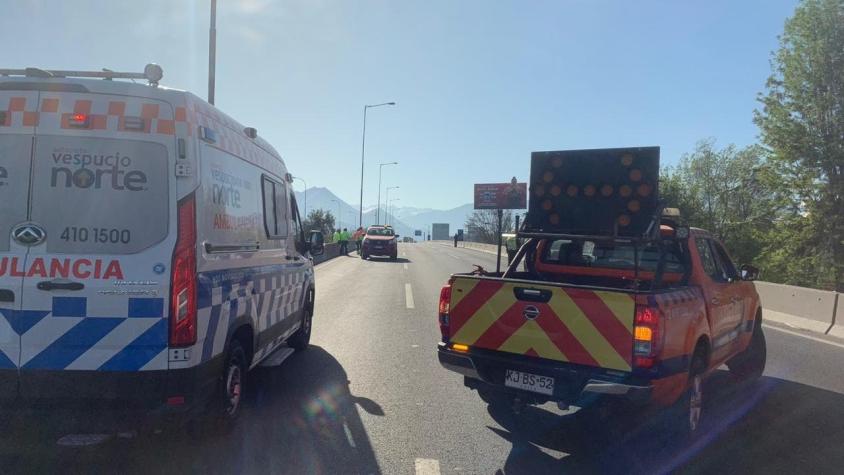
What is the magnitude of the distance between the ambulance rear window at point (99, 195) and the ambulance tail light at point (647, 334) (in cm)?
319

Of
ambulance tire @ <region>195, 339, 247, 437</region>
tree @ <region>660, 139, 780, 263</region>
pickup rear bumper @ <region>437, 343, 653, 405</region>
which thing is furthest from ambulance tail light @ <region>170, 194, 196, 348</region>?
tree @ <region>660, 139, 780, 263</region>

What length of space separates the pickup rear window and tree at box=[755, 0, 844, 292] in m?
27.5

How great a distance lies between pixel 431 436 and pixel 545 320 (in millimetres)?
1350

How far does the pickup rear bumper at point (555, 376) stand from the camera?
3.78 meters

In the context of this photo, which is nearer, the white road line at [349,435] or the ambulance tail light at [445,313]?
the white road line at [349,435]

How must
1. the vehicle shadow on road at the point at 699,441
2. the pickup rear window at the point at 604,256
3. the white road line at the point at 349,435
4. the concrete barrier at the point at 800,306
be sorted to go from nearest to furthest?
the vehicle shadow on road at the point at 699,441 → the white road line at the point at 349,435 → the pickup rear window at the point at 604,256 → the concrete barrier at the point at 800,306

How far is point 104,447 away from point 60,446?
0.30 m

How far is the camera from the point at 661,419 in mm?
4750

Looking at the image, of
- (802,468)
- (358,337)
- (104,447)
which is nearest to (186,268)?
(104,447)

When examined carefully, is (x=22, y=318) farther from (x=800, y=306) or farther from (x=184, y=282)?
(x=800, y=306)

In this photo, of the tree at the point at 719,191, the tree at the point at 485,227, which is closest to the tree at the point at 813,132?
the tree at the point at 719,191

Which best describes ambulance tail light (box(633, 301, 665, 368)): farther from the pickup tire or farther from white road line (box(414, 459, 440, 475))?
white road line (box(414, 459, 440, 475))

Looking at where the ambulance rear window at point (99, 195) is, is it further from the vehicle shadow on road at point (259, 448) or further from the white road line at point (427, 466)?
the white road line at point (427, 466)

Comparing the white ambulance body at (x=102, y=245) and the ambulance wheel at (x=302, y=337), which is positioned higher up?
the white ambulance body at (x=102, y=245)
